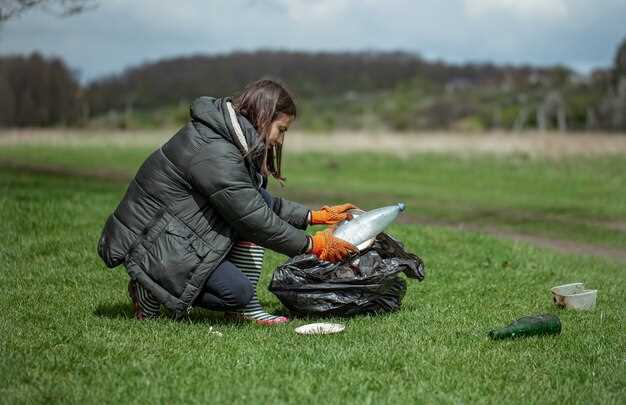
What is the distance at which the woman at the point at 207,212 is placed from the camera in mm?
5145

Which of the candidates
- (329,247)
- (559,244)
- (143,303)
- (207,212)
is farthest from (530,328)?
(559,244)

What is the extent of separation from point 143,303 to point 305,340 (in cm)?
113

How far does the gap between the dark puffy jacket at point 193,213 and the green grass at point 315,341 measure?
0.41 metres

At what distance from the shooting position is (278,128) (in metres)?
5.34

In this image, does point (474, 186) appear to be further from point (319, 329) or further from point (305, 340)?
point (305, 340)

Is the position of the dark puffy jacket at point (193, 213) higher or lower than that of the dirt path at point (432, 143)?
higher

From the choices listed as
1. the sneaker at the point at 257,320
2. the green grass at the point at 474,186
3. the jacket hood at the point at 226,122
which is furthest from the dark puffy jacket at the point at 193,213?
the green grass at the point at 474,186

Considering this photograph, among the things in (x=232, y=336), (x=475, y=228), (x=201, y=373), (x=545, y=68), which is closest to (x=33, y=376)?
(x=201, y=373)

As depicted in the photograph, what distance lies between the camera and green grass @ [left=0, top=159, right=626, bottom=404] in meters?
4.13

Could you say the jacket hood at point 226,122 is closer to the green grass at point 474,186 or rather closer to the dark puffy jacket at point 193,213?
the dark puffy jacket at point 193,213

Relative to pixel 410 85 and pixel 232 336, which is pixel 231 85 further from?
pixel 232 336

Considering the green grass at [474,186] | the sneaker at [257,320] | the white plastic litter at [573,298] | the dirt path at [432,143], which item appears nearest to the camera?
the sneaker at [257,320]

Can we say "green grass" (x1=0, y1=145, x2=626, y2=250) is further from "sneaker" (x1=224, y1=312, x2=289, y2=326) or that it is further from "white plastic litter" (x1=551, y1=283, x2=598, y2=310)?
"sneaker" (x1=224, y1=312, x2=289, y2=326)

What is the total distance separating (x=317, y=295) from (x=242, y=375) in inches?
62.9
